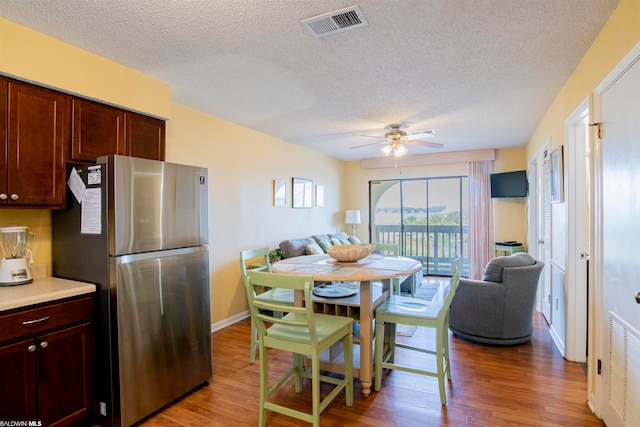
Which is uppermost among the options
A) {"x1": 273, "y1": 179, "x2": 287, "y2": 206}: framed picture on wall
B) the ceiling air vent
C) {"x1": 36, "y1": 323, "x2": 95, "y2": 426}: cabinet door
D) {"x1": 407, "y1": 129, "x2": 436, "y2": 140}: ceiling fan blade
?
the ceiling air vent

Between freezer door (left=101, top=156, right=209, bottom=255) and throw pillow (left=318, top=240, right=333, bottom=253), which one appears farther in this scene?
throw pillow (left=318, top=240, right=333, bottom=253)

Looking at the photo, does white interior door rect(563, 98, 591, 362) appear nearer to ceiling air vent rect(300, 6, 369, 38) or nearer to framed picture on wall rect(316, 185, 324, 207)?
ceiling air vent rect(300, 6, 369, 38)

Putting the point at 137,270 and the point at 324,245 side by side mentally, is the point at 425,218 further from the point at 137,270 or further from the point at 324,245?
the point at 137,270

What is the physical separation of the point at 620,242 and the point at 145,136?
3289 mm

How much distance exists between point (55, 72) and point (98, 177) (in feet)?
2.48

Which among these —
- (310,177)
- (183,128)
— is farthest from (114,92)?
(310,177)

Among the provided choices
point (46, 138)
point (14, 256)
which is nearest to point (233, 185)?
point (46, 138)

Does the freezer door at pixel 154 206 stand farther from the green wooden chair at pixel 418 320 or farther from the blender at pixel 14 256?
the green wooden chair at pixel 418 320

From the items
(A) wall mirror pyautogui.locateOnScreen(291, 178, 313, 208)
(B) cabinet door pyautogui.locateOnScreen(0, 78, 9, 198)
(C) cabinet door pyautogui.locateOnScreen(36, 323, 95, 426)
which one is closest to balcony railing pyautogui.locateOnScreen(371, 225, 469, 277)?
(A) wall mirror pyautogui.locateOnScreen(291, 178, 313, 208)

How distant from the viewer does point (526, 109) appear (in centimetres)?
371

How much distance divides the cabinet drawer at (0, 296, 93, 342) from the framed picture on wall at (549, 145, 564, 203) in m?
3.88

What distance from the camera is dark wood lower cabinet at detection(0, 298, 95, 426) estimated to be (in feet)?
5.80

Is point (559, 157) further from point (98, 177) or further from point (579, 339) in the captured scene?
point (98, 177)

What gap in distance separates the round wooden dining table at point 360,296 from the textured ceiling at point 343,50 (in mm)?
1534
